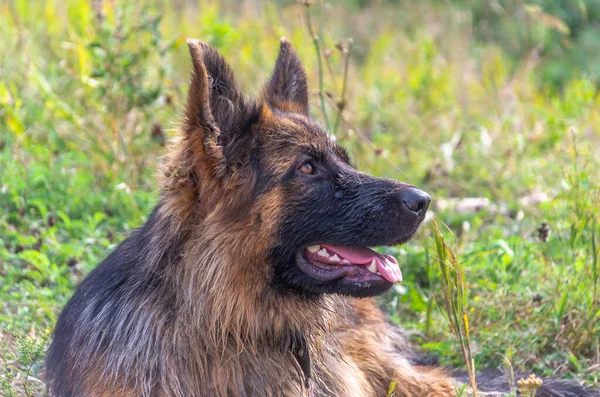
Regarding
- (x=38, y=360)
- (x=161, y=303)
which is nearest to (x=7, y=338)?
(x=38, y=360)

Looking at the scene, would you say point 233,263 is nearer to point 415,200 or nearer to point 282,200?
point 282,200

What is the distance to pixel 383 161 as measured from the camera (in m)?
7.12

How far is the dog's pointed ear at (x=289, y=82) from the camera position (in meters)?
4.20

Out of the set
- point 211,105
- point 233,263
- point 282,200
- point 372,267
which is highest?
point 211,105

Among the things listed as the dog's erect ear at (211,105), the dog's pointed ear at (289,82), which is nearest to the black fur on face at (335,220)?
the dog's erect ear at (211,105)

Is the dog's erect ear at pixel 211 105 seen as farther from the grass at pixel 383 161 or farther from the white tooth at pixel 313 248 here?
the white tooth at pixel 313 248

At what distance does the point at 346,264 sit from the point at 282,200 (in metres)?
0.43

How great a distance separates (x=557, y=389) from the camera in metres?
4.31

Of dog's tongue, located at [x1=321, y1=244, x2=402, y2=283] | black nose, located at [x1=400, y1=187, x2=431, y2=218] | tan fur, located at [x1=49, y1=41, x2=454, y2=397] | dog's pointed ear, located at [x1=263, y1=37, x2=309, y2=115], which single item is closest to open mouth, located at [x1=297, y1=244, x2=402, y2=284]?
dog's tongue, located at [x1=321, y1=244, x2=402, y2=283]

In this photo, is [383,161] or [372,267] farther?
[383,161]

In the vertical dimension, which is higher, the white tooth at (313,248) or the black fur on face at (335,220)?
the black fur on face at (335,220)

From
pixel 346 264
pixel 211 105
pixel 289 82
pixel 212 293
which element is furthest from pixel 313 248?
pixel 289 82

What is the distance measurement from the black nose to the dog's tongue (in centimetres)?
28

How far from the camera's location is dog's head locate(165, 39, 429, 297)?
3.47 metres
